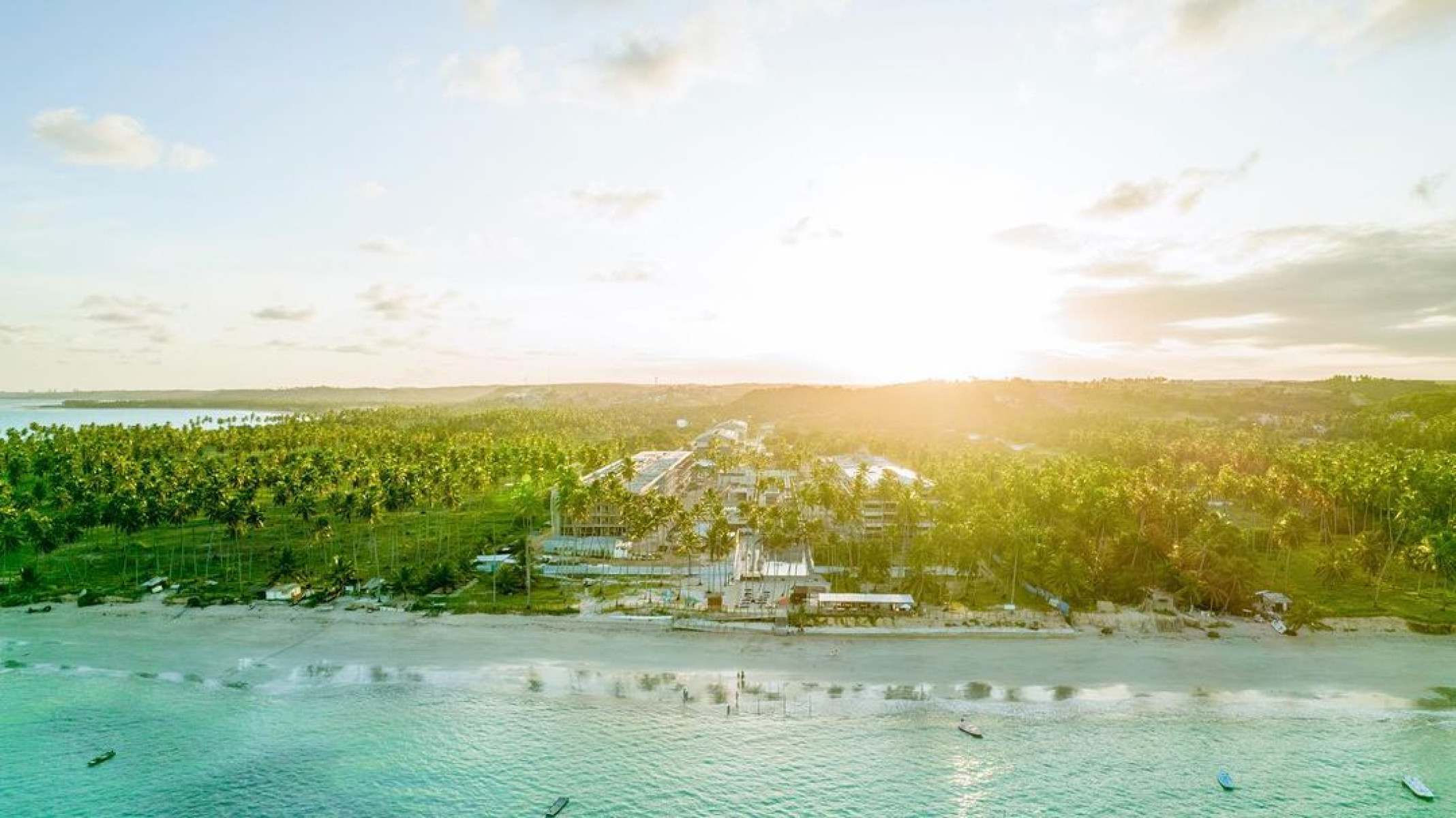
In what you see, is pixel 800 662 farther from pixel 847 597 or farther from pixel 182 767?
pixel 182 767

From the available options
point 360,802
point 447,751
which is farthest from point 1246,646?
point 360,802

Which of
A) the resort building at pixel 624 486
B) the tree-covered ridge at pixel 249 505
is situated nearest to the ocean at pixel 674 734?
the tree-covered ridge at pixel 249 505

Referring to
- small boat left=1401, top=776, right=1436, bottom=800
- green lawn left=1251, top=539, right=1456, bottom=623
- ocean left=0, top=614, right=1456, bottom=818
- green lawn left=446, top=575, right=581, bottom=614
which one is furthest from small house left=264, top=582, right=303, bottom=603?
green lawn left=1251, top=539, right=1456, bottom=623

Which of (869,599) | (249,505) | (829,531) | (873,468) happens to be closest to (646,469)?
(873,468)

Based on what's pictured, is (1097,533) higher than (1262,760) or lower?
higher

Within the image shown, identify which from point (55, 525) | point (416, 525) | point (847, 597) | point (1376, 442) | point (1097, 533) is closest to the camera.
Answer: point (847, 597)

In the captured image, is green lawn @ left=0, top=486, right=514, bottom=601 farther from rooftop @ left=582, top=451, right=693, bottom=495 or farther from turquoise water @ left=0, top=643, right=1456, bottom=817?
turquoise water @ left=0, top=643, right=1456, bottom=817
